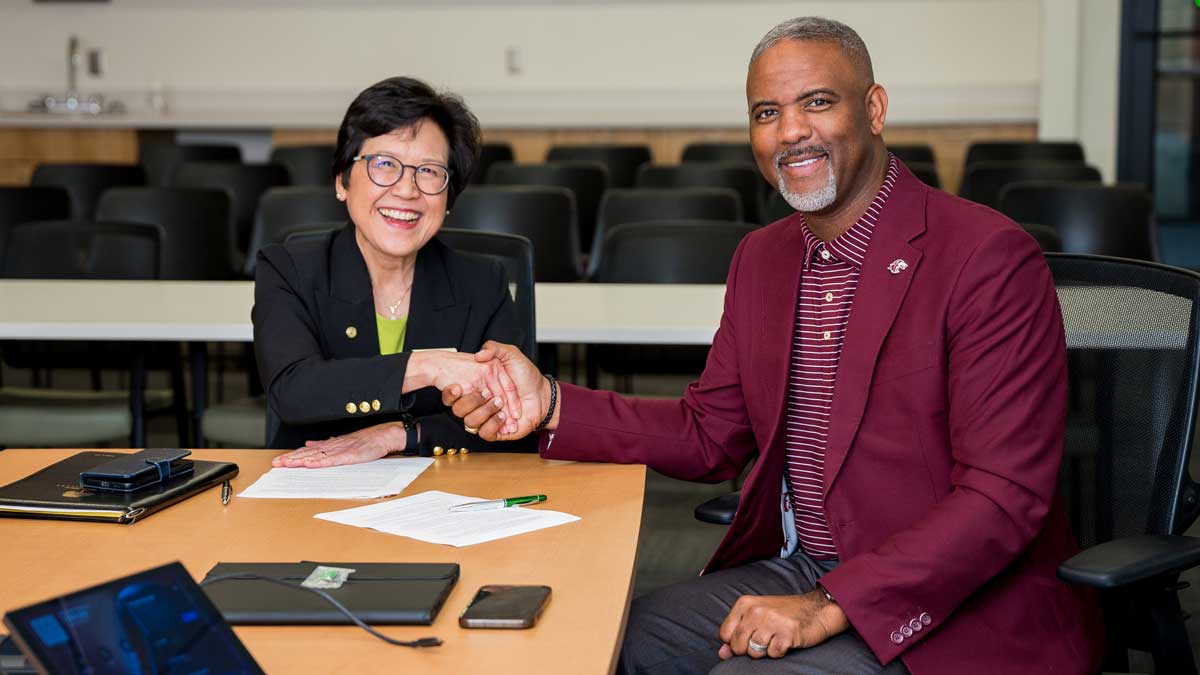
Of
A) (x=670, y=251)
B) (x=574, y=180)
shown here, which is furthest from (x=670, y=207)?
(x=574, y=180)

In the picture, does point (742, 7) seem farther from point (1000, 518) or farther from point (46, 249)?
point (1000, 518)

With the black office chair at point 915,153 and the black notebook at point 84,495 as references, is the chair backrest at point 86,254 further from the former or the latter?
the black office chair at point 915,153

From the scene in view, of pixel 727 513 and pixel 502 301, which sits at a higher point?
pixel 502 301

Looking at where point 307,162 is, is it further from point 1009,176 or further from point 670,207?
point 1009,176

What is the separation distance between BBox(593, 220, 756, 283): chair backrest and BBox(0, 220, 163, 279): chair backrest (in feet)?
4.35

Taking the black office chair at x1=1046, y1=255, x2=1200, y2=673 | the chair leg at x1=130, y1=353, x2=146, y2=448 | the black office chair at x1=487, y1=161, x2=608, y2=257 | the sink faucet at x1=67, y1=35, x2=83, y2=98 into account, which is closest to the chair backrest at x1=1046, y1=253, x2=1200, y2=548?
the black office chair at x1=1046, y1=255, x2=1200, y2=673

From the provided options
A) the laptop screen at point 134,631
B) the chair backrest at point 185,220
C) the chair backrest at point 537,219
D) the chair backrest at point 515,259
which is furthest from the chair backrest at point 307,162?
the laptop screen at point 134,631

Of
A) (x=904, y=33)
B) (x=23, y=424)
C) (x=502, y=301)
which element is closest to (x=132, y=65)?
(x=904, y=33)

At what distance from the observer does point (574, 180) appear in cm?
601

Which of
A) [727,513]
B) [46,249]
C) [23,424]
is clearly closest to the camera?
[727,513]

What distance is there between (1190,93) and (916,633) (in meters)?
7.95

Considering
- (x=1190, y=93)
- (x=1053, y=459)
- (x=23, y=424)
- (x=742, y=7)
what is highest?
(x=742, y=7)

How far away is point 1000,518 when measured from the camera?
1.80 meters

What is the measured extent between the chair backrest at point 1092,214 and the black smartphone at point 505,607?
3413 millimetres
